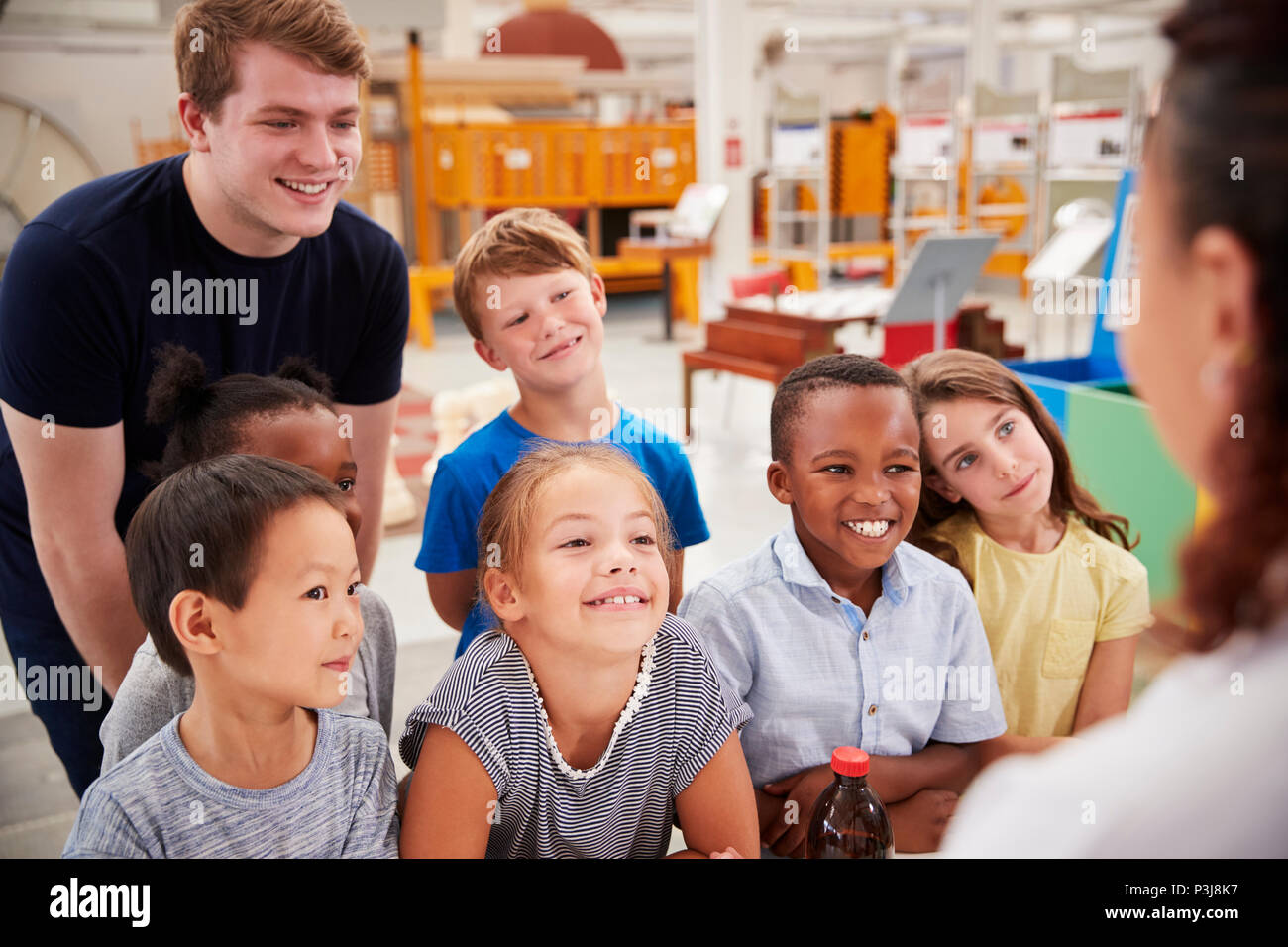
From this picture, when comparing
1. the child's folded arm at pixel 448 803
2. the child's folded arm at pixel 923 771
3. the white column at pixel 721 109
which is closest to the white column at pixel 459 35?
the white column at pixel 721 109

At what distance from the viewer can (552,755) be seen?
124 cm

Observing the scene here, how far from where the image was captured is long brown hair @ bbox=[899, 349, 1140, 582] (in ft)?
5.06

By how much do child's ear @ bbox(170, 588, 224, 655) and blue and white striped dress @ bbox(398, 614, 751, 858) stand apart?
24cm

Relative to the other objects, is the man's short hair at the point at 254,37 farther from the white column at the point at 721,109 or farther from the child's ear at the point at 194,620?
the white column at the point at 721,109

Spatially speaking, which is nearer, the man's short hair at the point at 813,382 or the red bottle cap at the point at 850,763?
the red bottle cap at the point at 850,763

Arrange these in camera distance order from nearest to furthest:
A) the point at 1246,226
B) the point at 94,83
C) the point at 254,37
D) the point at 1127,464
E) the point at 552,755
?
the point at 1246,226, the point at 552,755, the point at 254,37, the point at 1127,464, the point at 94,83

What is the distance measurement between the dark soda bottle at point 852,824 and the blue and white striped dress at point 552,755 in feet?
0.48

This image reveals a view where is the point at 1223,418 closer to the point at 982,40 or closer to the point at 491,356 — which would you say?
the point at 491,356

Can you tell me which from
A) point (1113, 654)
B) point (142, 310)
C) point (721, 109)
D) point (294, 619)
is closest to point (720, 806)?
point (294, 619)

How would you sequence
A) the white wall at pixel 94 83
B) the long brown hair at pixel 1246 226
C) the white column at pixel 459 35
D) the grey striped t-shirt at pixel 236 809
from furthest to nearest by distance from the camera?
1. the white column at pixel 459 35
2. the white wall at pixel 94 83
3. the grey striped t-shirt at pixel 236 809
4. the long brown hair at pixel 1246 226

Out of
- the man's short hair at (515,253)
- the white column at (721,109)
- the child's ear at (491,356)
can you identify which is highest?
the white column at (721,109)

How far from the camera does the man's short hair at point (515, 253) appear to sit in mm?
1586

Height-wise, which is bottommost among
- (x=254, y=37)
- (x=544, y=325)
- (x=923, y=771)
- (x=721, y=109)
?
(x=923, y=771)

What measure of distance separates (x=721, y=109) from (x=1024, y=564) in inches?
327
